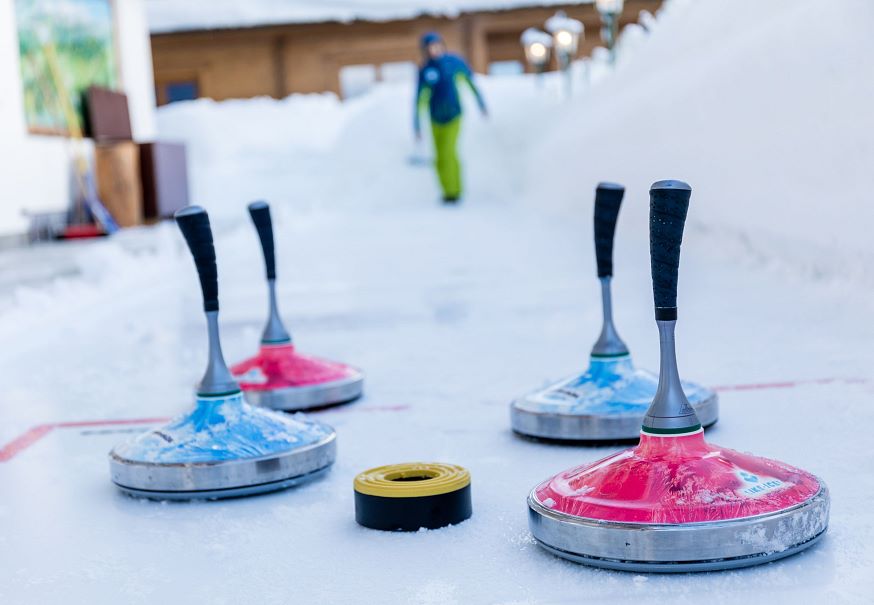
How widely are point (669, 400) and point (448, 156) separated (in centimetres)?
908

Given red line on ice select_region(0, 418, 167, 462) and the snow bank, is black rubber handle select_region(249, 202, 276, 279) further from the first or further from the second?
the snow bank

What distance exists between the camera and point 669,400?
4.82 feet

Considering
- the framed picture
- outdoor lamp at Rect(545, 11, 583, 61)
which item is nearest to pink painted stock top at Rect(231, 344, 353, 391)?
the framed picture

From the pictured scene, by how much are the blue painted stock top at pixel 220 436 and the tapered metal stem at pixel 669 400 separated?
67 cm

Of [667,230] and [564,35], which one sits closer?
[667,230]

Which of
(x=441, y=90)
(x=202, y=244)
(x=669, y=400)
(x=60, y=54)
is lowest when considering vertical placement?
(x=669, y=400)

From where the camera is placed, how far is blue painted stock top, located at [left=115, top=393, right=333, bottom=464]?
188cm

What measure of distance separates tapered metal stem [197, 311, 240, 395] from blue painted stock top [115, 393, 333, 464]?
1cm

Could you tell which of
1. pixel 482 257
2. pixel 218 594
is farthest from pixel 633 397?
pixel 482 257

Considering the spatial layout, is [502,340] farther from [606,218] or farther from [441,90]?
[441,90]

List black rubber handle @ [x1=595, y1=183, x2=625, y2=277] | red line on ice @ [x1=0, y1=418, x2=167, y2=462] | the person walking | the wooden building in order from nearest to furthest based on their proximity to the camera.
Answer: black rubber handle @ [x1=595, y1=183, x2=625, y2=277]
red line on ice @ [x1=0, y1=418, x2=167, y2=462]
the person walking
the wooden building

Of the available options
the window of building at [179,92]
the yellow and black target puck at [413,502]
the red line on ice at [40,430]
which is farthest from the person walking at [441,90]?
the window of building at [179,92]

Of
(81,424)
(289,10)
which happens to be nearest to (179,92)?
(289,10)

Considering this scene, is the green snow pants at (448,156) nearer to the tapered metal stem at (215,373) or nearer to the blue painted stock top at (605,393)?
the blue painted stock top at (605,393)
